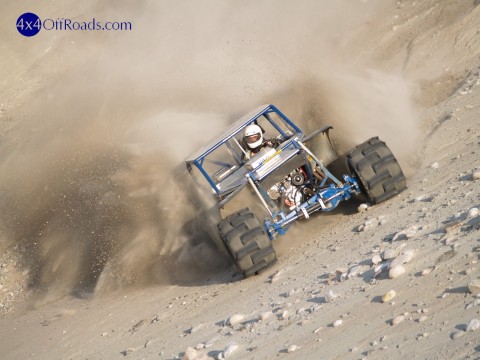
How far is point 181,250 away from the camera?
12930mm

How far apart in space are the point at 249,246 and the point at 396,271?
3.12 meters

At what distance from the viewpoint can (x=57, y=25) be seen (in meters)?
33.2

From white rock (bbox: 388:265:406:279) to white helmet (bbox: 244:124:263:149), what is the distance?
523cm

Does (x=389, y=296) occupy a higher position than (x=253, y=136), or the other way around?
(x=253, y=136)

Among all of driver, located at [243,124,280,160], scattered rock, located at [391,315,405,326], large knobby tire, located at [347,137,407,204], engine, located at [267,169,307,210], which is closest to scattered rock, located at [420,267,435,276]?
scattered rock, located at [391,315,405,326]

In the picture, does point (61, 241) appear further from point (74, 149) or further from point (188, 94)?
point (188, 94)

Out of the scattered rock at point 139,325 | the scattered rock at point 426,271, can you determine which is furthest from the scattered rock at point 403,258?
the scattered rock at point 139,325

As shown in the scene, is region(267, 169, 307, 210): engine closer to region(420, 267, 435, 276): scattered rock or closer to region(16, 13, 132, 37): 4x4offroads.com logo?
region(420, 267, 435, 276): scattered rock

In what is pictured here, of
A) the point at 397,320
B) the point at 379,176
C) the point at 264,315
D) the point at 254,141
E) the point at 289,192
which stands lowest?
the point at 397,320

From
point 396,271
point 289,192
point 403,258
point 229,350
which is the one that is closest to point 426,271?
point 396,271

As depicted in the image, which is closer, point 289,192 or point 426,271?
point 426,271

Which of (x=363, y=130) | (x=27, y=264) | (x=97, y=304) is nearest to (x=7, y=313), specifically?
(x=27, y=264)

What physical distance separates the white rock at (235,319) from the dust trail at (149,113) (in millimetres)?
3451

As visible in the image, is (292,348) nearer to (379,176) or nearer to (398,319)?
(398,319)
